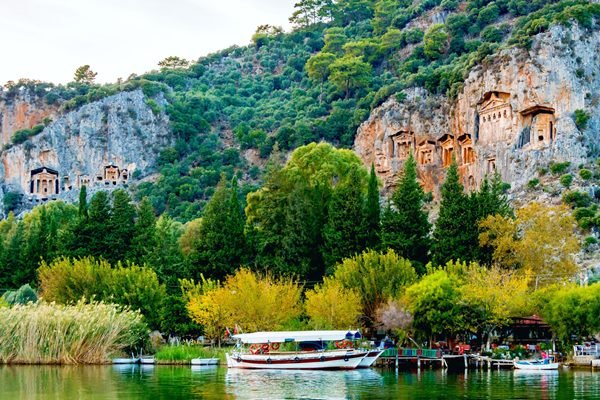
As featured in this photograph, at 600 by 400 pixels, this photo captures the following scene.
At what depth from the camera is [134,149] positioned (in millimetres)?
129375

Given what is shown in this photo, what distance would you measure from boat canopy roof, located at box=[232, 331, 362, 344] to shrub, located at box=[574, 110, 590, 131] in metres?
44.1

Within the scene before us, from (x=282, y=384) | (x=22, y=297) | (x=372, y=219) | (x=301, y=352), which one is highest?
(x=372, y=219)

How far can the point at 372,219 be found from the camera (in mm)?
69438

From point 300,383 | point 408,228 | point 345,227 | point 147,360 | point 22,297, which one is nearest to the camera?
point 300,383

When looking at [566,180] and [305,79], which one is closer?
[566,180]

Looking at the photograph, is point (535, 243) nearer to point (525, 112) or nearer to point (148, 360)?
point (148, 360)

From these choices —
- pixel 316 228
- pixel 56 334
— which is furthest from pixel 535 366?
pixel 56 334

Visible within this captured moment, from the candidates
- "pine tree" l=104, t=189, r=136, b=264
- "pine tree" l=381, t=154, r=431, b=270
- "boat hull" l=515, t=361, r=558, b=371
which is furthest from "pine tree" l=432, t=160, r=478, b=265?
"pine tree" l=104, t=189, r=136, b=264

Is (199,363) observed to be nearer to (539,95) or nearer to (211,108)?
(539,95)

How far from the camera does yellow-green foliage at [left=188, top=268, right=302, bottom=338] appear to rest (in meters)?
61.4

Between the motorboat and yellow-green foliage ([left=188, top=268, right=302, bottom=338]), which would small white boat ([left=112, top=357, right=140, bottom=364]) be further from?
yellow-green foliage ([left=188, top=268, right=302, bottom=338])

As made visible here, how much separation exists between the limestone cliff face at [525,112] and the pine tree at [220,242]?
31.6m

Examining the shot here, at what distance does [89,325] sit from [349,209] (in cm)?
2087

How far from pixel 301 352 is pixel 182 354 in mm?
8498
